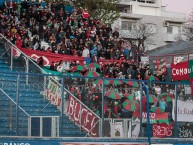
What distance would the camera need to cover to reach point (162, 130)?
672 inches

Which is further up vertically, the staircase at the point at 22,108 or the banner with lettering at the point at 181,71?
the banner with lettering at the point at 181,71

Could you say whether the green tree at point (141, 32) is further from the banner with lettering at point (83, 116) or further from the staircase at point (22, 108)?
the staircase at point (22, 108)

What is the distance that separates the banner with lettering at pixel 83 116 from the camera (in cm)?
1617

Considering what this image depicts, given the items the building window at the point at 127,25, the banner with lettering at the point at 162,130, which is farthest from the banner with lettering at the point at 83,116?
the building window at the point at 127,25

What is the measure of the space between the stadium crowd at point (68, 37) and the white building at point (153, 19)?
4925 cm

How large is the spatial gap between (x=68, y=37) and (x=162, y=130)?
15536 millimetres

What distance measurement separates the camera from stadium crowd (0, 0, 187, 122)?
29.0m

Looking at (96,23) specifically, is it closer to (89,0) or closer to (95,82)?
(95,82)

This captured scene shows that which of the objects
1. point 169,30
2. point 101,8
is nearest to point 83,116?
point 101,8

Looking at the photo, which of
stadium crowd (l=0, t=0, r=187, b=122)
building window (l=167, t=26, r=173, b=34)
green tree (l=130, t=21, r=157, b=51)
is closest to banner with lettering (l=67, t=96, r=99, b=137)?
stadium crowd (l=0, t=0, r=187, b=122)

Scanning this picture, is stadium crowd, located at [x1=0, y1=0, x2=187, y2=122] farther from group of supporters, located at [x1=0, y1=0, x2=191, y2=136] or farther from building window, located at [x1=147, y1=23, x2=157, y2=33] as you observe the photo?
building window, located at [x1=147, y1=23, x2=157, y2=33]

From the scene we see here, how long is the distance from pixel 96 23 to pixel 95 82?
19.2 metres

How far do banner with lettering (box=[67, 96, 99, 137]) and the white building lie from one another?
220 feet

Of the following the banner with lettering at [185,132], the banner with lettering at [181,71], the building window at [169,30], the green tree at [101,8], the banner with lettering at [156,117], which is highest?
the green tree at [101,8]
